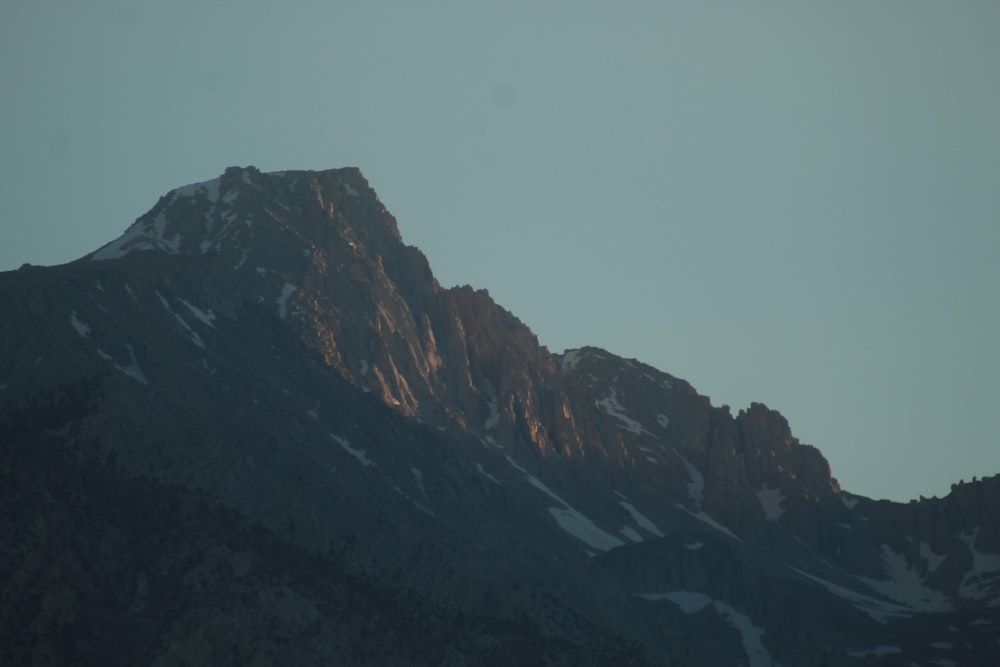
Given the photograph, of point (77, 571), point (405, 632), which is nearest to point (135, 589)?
point (77, 571)

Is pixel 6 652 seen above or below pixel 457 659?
below

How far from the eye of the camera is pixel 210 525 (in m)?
200

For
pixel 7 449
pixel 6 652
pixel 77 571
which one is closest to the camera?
pixel 6 652

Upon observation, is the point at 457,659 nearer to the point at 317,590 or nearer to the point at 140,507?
the point at 317,590

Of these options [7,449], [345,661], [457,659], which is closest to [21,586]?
[7,449]

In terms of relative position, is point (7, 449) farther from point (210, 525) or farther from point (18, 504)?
point (210, 525)

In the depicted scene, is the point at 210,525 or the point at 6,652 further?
the point at 210,525

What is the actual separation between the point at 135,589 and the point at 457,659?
130 feet

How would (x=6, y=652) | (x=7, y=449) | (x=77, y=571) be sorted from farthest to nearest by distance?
(x=7, y=449)
(x=77, y=571)
(x=6, y=652)

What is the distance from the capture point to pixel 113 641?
17412 cm

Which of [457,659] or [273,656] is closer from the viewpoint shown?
[273,656]

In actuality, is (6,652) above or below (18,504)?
below

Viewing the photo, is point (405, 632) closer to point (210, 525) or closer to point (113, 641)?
point (210, 525)

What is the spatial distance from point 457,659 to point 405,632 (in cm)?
727
